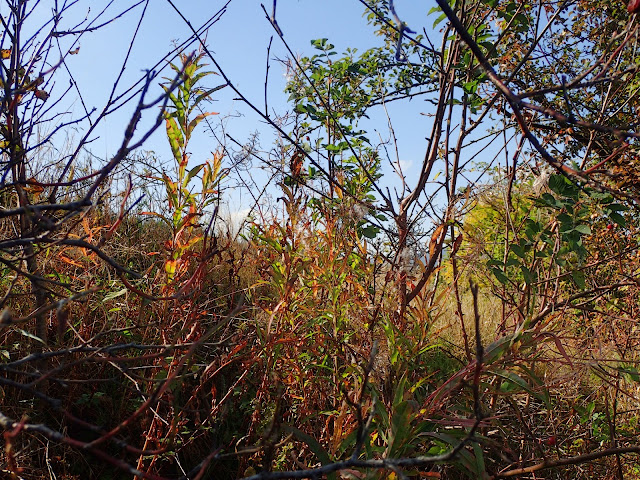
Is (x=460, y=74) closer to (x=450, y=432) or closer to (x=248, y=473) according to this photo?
(x=450, y=432)

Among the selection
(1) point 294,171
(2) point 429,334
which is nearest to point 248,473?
(2) point 429,334

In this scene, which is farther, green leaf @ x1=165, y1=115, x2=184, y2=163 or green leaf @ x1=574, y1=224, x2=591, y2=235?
green leaf @ x1=165, y1=115, x2=184, y2=163

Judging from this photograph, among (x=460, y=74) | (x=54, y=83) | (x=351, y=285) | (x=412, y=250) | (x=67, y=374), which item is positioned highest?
(x=460, y=74)

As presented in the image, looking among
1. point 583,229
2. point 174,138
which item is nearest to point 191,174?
point 174,138

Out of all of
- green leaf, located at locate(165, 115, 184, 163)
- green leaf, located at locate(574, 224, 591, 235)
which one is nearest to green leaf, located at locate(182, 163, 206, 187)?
green leaf, located at locate(165, 115, 184, 163)

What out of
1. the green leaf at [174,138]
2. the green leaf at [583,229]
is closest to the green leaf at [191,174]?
the green leaf at [174,138]

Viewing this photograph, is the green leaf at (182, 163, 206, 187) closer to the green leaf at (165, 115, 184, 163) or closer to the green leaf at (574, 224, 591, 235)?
the green leaf at (165, 115, 184, 163)

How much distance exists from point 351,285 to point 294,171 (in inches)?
20.6

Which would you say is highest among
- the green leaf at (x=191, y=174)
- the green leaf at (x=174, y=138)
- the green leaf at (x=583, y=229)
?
the green leaf at (x=174, y=138)

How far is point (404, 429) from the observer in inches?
53.0

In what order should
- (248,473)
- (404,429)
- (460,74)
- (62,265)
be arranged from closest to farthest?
(404,429) < (248,473) < (460,74) < (62,265)

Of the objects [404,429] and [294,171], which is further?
[294,171]

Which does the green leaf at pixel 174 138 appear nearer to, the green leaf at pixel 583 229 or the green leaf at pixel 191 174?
the green leaf at pixel 191 174

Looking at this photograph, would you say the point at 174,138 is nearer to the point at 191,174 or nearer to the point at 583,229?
the point at 191,174
